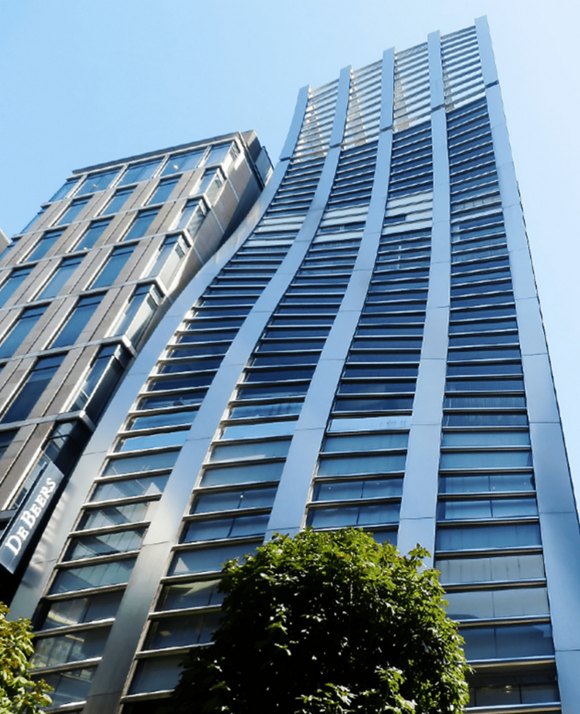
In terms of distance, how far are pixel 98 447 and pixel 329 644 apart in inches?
746

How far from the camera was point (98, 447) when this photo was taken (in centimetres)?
3128

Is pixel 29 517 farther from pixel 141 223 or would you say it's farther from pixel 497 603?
pixel 141 223

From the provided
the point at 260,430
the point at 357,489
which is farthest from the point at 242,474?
the point at 357,489

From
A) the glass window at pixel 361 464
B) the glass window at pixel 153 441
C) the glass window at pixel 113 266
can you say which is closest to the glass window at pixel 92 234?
the glass window at pixel 113 266

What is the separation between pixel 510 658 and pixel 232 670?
9283 millimetres

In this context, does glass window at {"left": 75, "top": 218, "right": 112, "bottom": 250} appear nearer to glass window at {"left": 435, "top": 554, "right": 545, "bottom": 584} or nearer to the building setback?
the building setback

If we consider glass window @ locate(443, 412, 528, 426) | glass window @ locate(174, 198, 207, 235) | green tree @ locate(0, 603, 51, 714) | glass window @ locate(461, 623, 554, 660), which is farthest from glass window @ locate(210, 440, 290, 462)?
glass window @ locate(174, 198, 207, 235)

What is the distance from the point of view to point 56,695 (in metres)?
22.4

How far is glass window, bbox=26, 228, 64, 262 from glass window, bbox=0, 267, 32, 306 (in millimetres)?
1370

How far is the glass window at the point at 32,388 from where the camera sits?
34.3 meters

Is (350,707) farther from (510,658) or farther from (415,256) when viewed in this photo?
(415,256)

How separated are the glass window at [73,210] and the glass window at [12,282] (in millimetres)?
6442

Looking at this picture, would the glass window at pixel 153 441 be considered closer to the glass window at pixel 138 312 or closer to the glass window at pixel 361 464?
the glass window at pixel 361 464

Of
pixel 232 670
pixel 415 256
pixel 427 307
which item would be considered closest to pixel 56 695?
Answer: pixel 232 670
